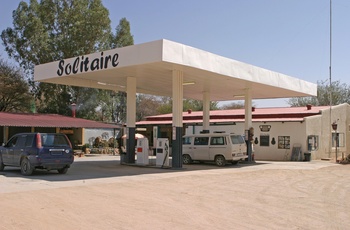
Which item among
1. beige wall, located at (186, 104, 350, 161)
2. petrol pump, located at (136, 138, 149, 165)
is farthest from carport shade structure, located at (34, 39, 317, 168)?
beige wall, located at (186, 104, 350, 161)

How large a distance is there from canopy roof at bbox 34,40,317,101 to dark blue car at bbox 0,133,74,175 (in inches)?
181

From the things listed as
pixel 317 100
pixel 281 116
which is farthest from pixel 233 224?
pixel 317 100

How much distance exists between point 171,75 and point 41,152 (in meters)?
8.21

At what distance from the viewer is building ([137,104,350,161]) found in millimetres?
27500

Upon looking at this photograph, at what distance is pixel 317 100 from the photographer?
178 feet

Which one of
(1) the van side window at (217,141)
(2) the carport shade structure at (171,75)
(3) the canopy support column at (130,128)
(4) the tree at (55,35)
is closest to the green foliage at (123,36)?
(4) the tree at (55,35)

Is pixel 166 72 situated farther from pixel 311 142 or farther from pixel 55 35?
pixel 55 35

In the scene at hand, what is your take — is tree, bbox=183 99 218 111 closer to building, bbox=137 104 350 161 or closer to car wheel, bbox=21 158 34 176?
building, bbox=137 104 350 161

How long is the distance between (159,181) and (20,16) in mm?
30520

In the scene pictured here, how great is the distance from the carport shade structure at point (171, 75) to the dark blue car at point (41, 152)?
459 cm

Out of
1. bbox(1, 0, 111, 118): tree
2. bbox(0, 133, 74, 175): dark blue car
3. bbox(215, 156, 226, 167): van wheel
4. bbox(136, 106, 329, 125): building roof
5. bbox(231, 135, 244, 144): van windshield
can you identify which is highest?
bbox(1, 0, 111, 118): tree

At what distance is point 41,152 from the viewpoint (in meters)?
14.9

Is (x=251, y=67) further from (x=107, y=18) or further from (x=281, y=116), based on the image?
(x=107, y=18)

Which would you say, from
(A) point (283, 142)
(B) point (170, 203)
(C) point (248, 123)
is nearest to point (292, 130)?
(A) point (283, 142)
